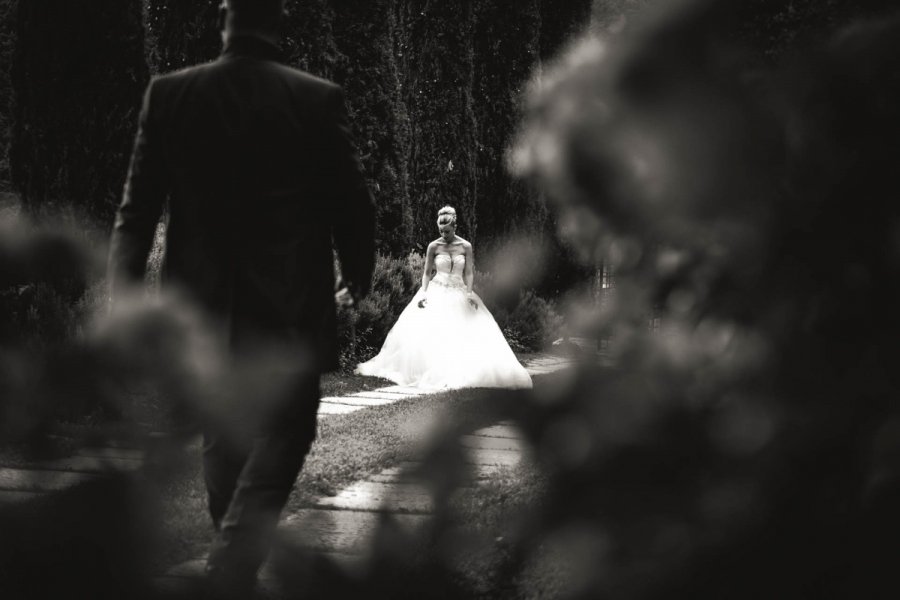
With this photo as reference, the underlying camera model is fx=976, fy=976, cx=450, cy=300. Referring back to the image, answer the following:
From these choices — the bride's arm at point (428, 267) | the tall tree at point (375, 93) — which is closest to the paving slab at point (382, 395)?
the bride's arm at point (428, 267)

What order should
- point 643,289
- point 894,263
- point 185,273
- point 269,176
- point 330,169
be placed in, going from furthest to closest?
1. point 330,169
2. point 269,176
3. point 185,273
4. point 643,289
5. point 894,263

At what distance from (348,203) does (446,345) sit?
24.3ft

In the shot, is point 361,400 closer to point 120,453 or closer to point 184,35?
point 184,35

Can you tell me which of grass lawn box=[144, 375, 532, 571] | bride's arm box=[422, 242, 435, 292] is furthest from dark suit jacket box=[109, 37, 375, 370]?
bride's arm box=[422, 242, 435, 292]

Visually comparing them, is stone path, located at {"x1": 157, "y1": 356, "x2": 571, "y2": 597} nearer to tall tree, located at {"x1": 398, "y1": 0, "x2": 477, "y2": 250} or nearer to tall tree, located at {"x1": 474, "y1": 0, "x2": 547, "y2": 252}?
tall tree, located at {"x1": 398, "y1": 0, "x2": 477, "y2": 250}

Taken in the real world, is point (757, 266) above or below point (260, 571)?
above

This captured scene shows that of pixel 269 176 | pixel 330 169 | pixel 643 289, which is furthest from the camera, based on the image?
pixel 330 169

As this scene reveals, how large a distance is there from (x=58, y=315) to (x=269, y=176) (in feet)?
6.51

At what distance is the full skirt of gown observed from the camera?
32.9 feet

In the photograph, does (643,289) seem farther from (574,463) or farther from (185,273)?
(185,273)

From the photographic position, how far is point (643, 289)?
859 millimetres

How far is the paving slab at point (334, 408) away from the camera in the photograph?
25.1 feet

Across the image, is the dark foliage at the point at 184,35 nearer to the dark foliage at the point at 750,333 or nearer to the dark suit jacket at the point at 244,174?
the dark suit jacket at the point at 244,174

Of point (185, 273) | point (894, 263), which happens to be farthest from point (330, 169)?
point (894, 263)
